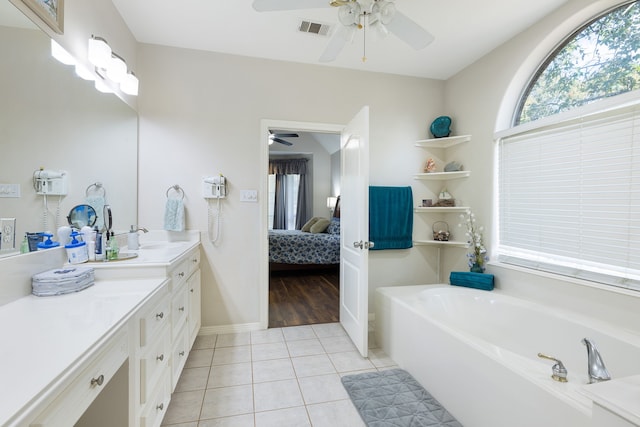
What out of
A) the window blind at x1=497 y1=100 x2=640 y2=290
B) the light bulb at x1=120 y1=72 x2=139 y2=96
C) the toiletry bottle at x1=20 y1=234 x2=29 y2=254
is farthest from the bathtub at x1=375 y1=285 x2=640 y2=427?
the light bulb at x1=120 y1=72 x2=139 y2=96

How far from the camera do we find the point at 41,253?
4.33ft

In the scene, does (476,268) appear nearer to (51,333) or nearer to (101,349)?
(101,349)

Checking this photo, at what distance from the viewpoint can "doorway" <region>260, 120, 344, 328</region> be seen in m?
2.72

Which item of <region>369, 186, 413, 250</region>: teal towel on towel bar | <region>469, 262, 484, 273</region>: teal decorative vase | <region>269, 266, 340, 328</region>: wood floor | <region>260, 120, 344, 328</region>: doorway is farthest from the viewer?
<region>269, 266, 340, 328</region>: wood floor

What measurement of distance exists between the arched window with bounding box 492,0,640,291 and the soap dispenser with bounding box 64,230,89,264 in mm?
3098

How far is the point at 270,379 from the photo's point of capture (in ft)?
→ 6.50

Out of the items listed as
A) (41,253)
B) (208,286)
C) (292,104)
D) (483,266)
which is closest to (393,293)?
(483,266)

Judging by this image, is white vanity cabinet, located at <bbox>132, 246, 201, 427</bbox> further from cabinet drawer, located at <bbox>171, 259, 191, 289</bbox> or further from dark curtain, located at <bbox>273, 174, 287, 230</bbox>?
dark curtain, located at <bbox>273, 174, 287, 230</bbox>

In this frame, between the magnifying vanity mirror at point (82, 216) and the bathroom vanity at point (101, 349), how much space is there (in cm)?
32

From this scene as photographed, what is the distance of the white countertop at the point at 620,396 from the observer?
0.76 meters

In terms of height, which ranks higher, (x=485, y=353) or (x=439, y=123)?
(x=439, y=123)

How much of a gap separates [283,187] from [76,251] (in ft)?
19.0

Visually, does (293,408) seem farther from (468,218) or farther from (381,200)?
(468,218)

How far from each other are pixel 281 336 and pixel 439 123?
2734 mm
